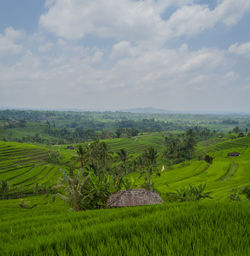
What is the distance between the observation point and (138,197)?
92.3 ft

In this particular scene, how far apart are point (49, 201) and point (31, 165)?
145ft

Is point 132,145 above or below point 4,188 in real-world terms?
below

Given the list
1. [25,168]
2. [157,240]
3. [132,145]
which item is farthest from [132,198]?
[132,145]

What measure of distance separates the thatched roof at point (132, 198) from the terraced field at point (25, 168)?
50.5 m

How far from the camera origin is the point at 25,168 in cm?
8319

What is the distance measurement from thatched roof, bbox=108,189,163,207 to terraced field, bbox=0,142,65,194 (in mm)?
50473

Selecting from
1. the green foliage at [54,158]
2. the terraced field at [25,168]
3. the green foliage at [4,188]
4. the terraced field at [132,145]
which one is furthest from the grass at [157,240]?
the terraced field at [132,145]

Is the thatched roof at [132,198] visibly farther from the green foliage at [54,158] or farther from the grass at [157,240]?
the green foliage at [54,158]

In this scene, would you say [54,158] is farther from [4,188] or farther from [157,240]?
[157,240]

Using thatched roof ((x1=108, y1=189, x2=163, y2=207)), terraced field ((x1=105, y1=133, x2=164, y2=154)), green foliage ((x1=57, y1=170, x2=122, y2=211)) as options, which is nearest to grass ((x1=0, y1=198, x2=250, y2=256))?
green foliage ((x1=57, y1=170, x2=122, y2=211))

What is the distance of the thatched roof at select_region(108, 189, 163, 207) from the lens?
26.2 m

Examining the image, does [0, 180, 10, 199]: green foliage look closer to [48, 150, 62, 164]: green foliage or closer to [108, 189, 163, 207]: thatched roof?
[48, 150, 62, 164]: green foliage

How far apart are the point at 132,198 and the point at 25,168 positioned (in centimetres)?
7434

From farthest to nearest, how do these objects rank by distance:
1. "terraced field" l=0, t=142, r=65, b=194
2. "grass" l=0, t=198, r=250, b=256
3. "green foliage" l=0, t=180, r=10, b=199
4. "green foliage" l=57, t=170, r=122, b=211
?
"terraced field" l=0, t=142, r=65, b=194
"green foliage" l=0, t=180, r=10, b=199
"green foliage" l=57, t=170, r=122, b=211
"grass" l=0, t=198, r=250, b=256
